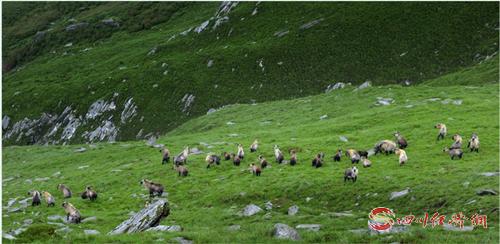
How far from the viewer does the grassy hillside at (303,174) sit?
2588cm

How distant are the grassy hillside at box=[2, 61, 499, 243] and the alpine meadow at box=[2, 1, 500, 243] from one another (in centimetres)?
15

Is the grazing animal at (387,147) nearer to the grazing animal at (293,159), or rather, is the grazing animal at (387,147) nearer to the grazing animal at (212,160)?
the grazing animal at (293,159)

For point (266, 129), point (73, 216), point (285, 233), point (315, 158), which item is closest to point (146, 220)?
point (285, 233)

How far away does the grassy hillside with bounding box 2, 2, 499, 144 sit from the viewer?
292 feet

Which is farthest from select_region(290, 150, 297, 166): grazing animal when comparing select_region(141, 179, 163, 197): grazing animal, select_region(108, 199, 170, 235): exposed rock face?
select_region(108, 199, 170, 235): exposed rock face

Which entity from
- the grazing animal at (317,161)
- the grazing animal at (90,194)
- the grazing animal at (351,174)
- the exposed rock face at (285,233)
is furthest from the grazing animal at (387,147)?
the grazing animal at (90,194)

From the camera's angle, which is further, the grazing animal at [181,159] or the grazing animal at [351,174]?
the grazing animal at [181,159]

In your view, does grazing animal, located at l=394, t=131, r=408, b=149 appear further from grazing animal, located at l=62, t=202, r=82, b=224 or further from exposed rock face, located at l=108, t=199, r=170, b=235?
grazing animal, located at l=62, t=202, r=82, b=224

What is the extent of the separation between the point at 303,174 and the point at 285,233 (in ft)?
46.4

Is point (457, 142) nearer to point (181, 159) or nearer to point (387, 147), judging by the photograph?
point (387, 147)

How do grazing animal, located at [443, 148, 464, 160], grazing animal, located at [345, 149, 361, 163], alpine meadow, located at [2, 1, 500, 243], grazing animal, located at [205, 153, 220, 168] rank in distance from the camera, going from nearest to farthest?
alpine meadow, located at [2, 1, 500, 243] → grazing animal, located at [443, 148, 464, 160] → grazing animal, located at [345, 149, 361, 163] → grazing animal, located at [205, 153, 220, 168]

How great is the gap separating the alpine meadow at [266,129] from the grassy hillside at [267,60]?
0.33 m

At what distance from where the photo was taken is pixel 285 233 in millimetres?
23453

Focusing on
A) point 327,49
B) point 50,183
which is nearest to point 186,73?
point 327,49
